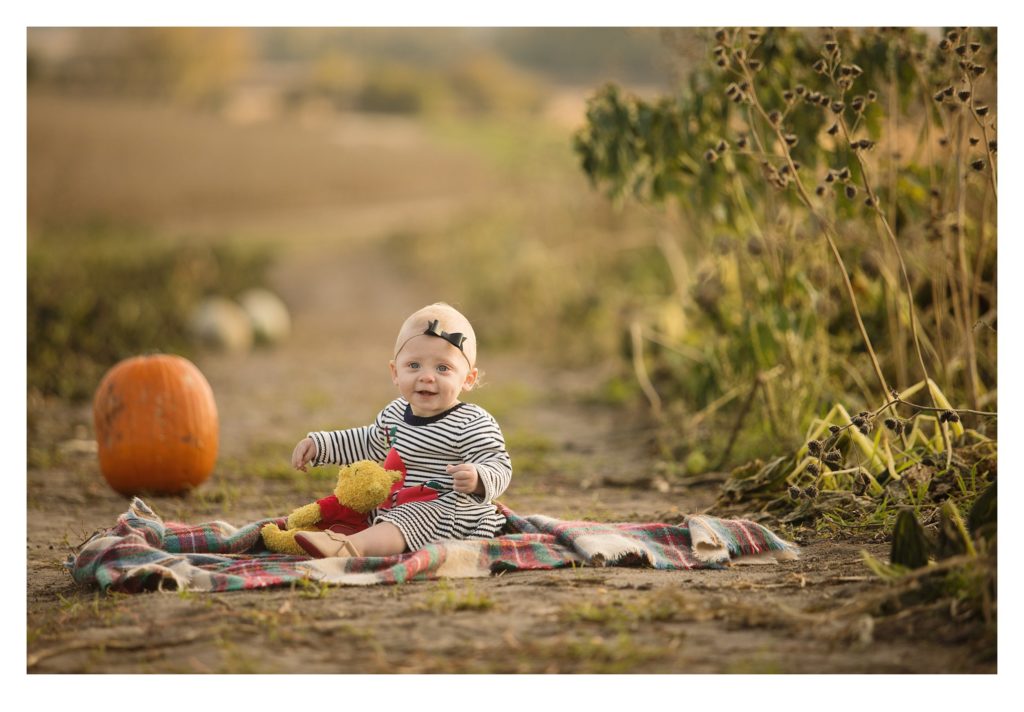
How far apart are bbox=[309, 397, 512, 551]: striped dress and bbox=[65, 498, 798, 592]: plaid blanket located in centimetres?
12

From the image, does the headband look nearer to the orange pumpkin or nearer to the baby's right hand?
the baby's right hand

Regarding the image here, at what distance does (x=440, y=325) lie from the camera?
11.9ft

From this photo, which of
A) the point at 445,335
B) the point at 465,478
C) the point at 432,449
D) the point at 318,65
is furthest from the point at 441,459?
the point at 318,65

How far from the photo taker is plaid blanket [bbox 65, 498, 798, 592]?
11.0 feet

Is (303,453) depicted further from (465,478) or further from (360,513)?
(465,478)

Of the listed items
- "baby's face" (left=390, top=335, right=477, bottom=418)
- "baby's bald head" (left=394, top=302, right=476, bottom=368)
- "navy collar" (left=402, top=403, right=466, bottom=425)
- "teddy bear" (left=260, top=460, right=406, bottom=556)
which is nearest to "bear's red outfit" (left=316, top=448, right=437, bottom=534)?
"teddy bear" (left=260, top=460, right=406, bottom=556)

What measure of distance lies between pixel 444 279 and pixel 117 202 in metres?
9.05

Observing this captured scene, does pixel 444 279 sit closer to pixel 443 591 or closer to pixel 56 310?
pixel 56 310

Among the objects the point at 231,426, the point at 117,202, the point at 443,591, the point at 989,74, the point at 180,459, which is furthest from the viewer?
the point at 117,202

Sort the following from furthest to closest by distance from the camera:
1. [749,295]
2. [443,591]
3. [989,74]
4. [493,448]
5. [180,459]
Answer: [749,295], [180,459], [989,74], [493,448], [443,591]

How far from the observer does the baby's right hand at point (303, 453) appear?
3.68 m

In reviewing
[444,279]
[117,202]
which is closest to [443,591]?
[444,279]
